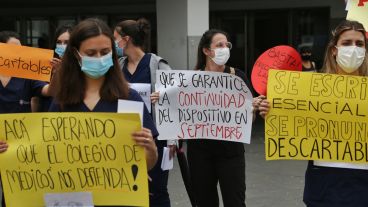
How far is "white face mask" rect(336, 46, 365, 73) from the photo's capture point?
11.9ft

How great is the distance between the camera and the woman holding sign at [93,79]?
3191 mm

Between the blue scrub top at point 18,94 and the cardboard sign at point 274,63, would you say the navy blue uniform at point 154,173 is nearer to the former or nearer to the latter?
the blue scrub top at point 18,94

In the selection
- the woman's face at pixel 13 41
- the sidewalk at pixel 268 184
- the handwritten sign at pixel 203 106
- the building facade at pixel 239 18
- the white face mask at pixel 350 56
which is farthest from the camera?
the building facade at pixel 239 18

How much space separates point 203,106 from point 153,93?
44cm

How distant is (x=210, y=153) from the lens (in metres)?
5.22

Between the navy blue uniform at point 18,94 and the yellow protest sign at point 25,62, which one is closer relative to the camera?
the navy blue uniform at point 18,94

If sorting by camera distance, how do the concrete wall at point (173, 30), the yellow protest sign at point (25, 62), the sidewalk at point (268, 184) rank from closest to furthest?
the yellow protest sign at point (25, 62)
the sidewalk at point (268, 184)
the concrete wall at point (173, 30)

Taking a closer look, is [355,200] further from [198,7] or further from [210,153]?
[198,7]

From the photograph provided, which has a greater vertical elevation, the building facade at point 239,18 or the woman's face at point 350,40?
the woman's face at point 350,40

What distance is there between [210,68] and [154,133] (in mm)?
2166

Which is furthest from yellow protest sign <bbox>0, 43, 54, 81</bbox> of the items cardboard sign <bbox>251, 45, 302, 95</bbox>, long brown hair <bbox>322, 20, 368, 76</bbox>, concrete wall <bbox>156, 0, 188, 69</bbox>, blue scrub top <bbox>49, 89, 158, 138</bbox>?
concrete wall <bbox>156, 0, 188, 69</bbox>

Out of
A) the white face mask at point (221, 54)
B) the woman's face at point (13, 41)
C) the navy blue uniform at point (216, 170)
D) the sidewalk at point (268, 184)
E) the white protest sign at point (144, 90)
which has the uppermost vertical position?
the woman's face at point (13, 41)

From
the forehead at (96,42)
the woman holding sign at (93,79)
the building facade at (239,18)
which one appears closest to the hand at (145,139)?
the woman holding sign at (93,79)

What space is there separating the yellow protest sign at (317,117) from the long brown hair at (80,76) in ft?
3.47
